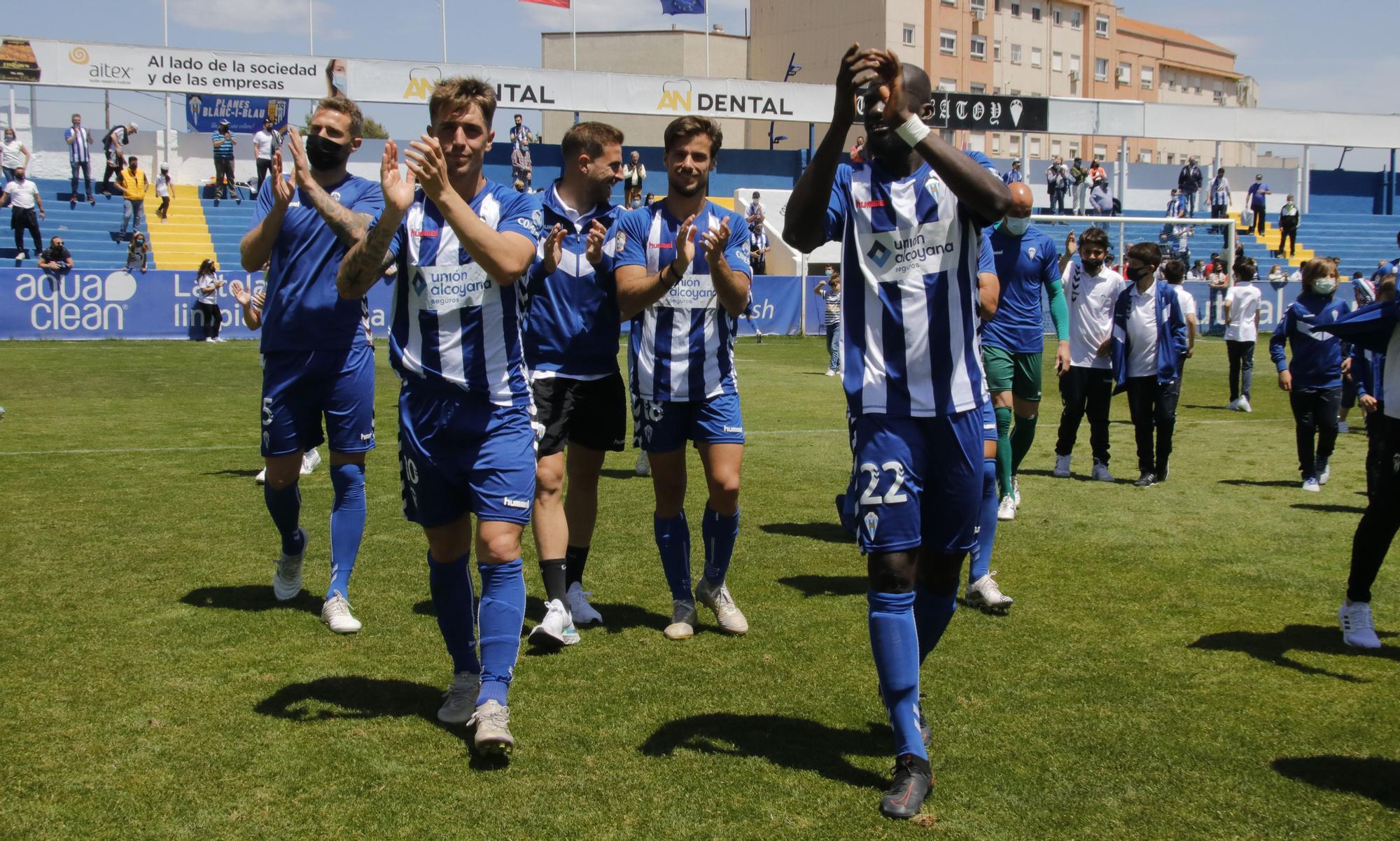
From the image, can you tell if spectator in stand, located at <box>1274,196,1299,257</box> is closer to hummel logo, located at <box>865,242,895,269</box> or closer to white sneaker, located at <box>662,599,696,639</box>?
white sneaker, located at <box>662,599,696,639</box>

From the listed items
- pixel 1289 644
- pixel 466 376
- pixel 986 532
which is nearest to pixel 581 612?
pixel 466 376

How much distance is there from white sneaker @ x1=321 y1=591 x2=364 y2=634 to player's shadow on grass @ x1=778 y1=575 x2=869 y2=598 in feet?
7.48

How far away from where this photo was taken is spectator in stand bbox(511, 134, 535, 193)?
3459cm

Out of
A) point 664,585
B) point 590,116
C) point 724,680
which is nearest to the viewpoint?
point 724,680

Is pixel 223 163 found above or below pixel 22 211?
above

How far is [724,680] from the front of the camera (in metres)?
4.99

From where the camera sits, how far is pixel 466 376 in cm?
428

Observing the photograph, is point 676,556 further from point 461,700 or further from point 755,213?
point 755,213

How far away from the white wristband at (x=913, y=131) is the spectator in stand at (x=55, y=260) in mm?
25225

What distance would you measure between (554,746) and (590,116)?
143 ft

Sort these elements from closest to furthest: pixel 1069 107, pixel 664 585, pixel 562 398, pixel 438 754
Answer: pixel 438 754, pixel 562 398, pixel 664 585, pixel 1069 107

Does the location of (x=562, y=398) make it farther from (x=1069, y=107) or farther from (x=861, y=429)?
(x=1069, y=107)

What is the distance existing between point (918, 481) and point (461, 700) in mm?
1882

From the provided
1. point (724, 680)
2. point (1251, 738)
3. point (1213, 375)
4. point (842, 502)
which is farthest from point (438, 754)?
point (1213, 375)
